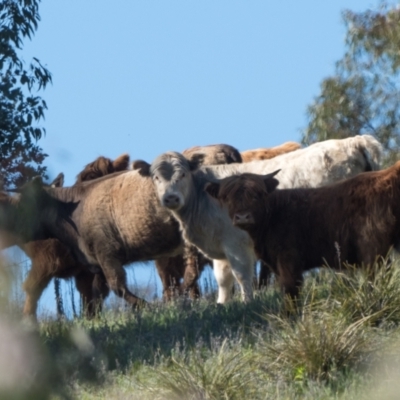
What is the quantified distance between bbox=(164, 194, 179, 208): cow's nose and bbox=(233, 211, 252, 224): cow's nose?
367 cm

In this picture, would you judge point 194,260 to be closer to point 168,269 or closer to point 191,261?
point 191,261

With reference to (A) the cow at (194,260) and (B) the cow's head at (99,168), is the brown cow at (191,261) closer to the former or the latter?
(A) the cow at (194,260)

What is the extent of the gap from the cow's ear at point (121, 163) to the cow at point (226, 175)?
12.7 ft

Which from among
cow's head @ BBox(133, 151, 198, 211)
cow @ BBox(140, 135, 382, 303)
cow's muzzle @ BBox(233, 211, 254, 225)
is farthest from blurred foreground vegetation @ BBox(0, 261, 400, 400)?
cow's head @ BBox(133, 151, 198, 211)

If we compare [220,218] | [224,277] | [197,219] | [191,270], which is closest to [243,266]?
[224,277]

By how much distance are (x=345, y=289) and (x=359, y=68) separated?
28450 mm

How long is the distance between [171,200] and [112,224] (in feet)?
7.20

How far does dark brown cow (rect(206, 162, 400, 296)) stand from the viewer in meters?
9.20

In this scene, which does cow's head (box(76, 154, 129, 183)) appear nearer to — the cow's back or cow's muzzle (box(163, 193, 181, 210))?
the cow's back

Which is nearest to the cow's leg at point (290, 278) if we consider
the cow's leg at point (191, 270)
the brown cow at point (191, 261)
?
the brown cow at point (191, 261)

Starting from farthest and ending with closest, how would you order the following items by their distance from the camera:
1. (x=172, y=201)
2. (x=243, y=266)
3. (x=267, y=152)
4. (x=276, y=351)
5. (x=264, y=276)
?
1. (x=267, y=152)
2. (x=264, y=276)
3. (x=172, y=201)
4. (x=243, y=266)
5. (x=276, y=351)

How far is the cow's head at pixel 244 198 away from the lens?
945 cm

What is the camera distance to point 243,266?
12711 millimetres

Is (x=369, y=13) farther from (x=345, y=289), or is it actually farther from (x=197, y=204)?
(x=345, y=289)
